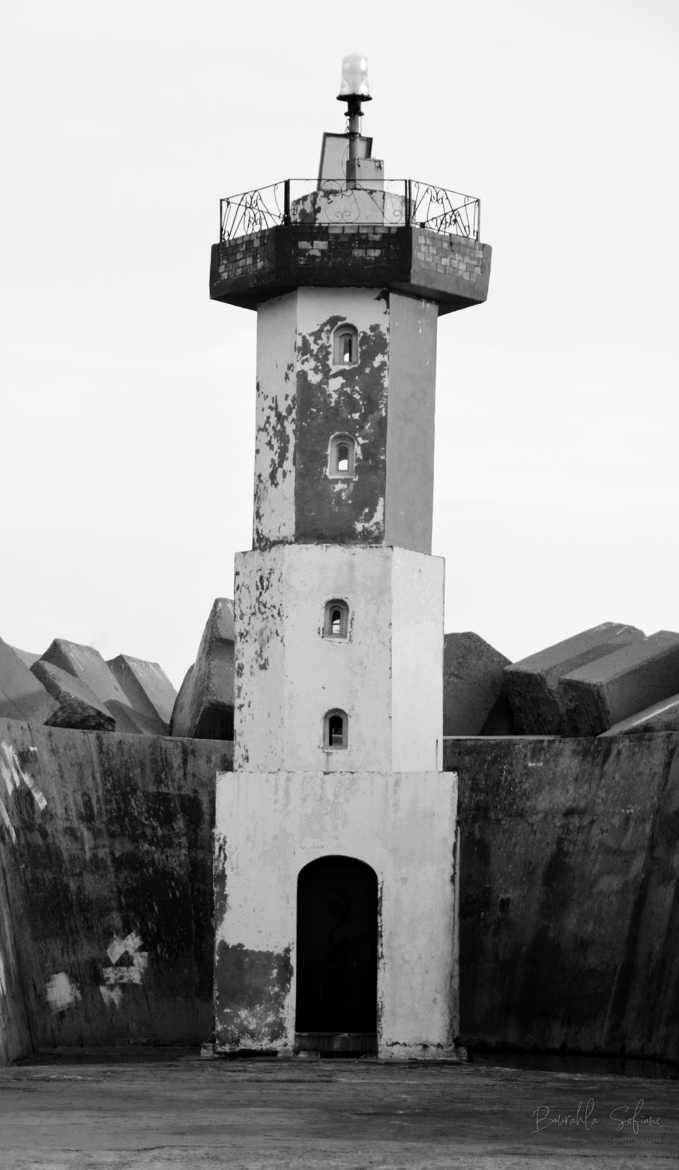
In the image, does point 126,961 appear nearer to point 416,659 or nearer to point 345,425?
point 416,659

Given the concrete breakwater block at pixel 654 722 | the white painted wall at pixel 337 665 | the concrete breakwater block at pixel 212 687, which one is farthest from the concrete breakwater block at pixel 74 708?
the concrete breakwater block at pixel 654 722

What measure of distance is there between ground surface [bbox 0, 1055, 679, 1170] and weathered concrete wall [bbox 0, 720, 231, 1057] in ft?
6.07

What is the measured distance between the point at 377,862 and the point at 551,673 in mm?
5311

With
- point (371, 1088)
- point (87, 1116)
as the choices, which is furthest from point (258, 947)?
point (87, 1116)

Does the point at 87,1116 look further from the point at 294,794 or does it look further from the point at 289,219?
the point at 289,219

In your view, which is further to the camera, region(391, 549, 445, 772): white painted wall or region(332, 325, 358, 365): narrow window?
region(332, 325, 358, 365): narrow window

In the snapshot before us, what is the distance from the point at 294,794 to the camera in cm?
2773

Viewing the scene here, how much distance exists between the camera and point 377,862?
27.5 m

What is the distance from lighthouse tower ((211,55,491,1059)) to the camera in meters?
27.5

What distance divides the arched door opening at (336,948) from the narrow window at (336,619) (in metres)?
2.43

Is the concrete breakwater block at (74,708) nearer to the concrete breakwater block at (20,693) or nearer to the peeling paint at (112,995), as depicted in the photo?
the concrete breakwater block at (20,693)

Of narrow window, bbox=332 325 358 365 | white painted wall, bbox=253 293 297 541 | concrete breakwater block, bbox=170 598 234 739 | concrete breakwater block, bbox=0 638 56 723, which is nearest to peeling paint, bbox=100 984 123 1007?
concrete breakwater block, bbox=0 638 56 723

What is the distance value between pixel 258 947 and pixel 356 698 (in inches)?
113

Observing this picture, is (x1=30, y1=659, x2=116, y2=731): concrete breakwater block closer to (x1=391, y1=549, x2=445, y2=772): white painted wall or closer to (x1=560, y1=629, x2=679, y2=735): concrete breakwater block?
(x1=391, y1=549, x2=445, y2=772): white painted wall
